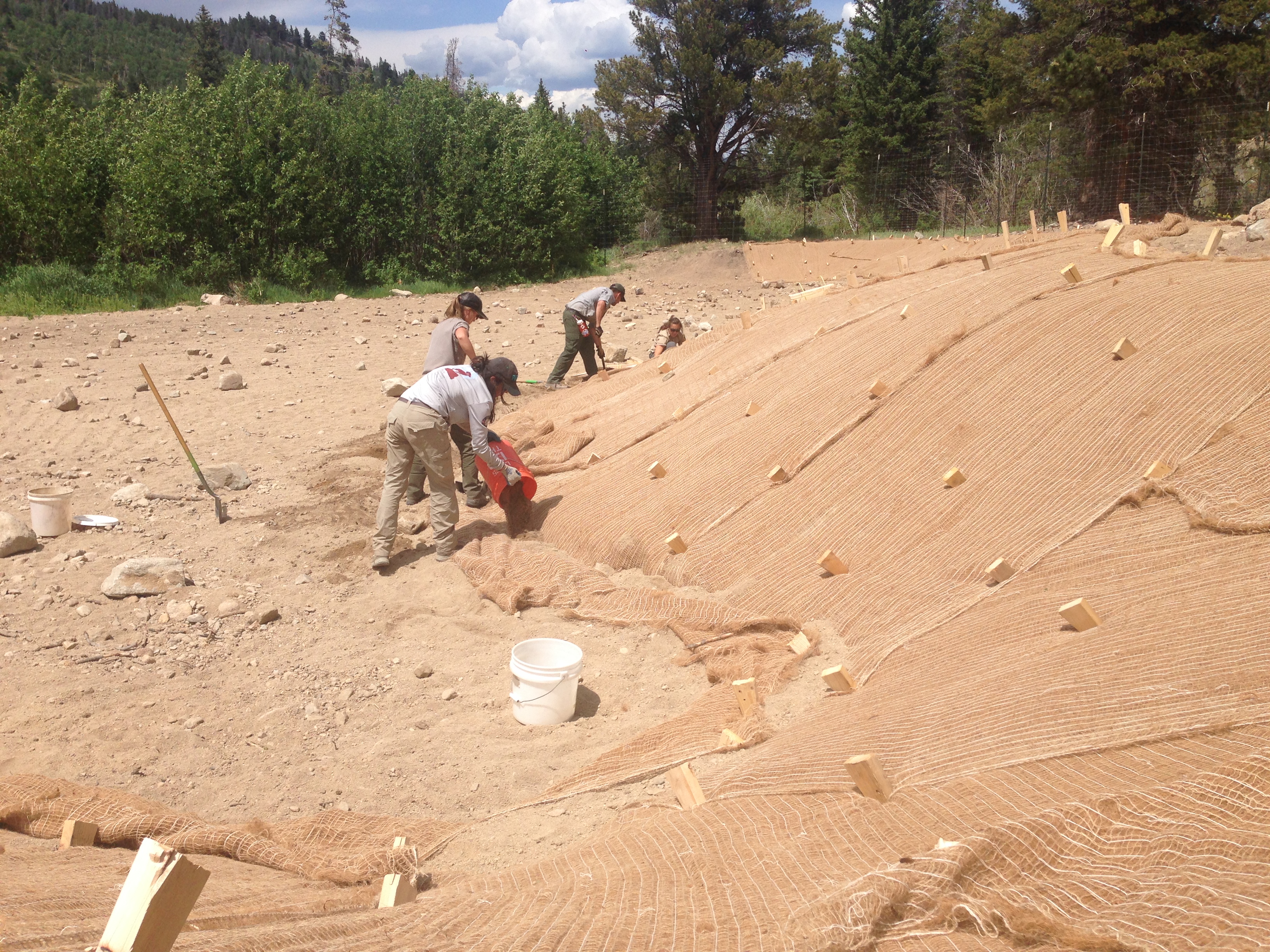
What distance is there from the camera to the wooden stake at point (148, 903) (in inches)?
52.5

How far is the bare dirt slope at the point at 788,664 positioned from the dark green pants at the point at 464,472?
1.45 feet

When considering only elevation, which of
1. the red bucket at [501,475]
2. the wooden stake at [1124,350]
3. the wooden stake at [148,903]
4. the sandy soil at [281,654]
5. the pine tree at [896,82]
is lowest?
the sandy soil at [281,654]

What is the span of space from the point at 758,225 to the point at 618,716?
21.2 metres

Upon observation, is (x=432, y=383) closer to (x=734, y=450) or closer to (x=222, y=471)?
(x=734, y=450)

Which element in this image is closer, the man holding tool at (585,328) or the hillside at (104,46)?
the man holding tool at (585,328)

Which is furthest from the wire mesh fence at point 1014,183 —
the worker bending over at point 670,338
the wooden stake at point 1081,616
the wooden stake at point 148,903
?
the wooden stake at point 148,903

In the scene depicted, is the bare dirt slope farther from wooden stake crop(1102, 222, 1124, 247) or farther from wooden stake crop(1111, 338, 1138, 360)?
wooden stake crop(1102, 222, 1124, 247)

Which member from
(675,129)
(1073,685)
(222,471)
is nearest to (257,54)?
(675,129)

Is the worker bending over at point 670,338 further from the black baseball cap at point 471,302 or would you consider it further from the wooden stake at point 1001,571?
the wooden stake at point 1001,571

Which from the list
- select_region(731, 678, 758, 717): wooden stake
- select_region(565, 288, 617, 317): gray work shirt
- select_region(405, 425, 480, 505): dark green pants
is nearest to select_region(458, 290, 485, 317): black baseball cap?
select_region(405, 425, 480, 505): dark green pants

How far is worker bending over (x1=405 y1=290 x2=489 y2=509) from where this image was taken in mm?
6348

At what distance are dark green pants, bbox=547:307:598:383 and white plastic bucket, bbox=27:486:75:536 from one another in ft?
15.1

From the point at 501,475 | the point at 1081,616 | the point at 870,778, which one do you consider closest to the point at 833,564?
the point at 1081,616

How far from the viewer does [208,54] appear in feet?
132
